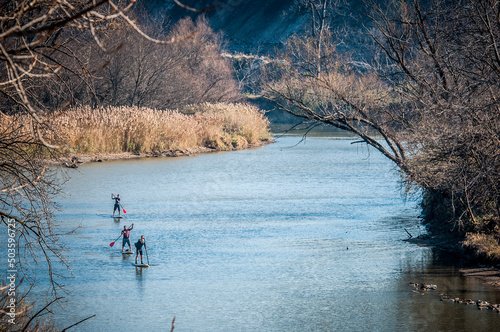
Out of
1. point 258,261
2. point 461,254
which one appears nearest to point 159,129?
point 258,261

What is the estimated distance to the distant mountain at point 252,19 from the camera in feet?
326

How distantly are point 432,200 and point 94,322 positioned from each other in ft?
37.2

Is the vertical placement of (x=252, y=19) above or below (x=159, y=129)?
above

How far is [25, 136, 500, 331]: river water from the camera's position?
10883 mm

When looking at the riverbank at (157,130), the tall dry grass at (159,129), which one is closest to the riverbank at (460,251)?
the tall dry grass at (159,129)

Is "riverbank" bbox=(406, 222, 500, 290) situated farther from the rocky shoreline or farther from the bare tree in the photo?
the bare tree

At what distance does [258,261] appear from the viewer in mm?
14461

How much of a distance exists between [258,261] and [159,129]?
74.7 ft

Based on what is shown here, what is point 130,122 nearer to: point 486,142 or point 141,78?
point 141,78

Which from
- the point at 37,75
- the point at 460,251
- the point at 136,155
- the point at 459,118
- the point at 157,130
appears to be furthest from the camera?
the point at 157,130

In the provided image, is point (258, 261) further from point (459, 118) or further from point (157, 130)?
point (157, 130)

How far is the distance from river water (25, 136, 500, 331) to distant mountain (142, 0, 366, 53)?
224ft

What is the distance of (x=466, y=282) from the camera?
12.7m

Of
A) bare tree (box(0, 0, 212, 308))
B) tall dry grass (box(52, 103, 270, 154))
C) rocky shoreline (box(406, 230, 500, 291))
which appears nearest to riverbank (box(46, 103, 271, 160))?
tall dry grass (box(52, 103, 270, 154))
